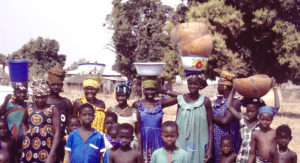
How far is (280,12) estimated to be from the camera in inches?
531

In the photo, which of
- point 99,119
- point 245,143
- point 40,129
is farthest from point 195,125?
point 40,129

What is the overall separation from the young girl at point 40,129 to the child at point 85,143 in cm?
33

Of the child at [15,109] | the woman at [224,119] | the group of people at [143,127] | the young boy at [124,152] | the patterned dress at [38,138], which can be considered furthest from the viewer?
the child at [15,109]

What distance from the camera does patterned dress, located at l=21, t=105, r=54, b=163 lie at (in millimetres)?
3709

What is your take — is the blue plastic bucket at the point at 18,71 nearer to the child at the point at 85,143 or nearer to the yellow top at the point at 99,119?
the yellow top at the point at 99,119

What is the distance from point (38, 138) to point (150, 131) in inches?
48.5

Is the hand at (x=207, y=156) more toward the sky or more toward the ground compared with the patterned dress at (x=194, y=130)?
more toward the ground

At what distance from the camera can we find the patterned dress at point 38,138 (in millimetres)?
3709

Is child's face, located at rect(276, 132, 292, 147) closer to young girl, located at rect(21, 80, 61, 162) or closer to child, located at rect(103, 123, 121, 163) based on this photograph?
child, located at rect(103, 123, 121, 163)

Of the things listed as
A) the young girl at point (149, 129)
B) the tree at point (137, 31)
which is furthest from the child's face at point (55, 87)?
the tree at point (137, 31)

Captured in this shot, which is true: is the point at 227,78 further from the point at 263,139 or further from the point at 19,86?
the point at 19,86

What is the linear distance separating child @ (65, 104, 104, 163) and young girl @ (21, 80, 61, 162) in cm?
33

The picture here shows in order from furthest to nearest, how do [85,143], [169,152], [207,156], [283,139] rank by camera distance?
[207,156]
[283,139]
[85,143]
[169,152]

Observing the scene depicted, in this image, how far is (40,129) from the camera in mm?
3727
